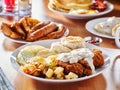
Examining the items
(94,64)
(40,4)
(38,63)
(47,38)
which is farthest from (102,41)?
(40,4)

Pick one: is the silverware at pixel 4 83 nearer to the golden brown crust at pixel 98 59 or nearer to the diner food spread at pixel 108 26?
the golden brown crust at pixel 98 59

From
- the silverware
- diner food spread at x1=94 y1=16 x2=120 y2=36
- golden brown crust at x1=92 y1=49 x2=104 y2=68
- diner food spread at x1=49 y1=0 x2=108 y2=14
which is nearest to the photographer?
the silverware

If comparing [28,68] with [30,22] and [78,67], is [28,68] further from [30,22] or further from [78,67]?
[30,22]

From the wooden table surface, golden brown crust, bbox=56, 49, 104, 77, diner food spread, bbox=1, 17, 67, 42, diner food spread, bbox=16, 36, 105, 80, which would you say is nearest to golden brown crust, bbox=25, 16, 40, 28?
diner food spread, bbox=1, 17, 67, 42

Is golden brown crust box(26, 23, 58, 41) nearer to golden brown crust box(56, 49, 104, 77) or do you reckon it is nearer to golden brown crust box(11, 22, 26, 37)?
golden brown crust box(11, 22, 26, 37)

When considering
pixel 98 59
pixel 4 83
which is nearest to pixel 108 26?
pixel 98 59

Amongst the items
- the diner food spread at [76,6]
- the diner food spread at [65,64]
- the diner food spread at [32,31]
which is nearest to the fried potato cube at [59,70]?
the diner food spread at [65,64]

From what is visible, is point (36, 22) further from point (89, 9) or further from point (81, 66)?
point (81, 66)
